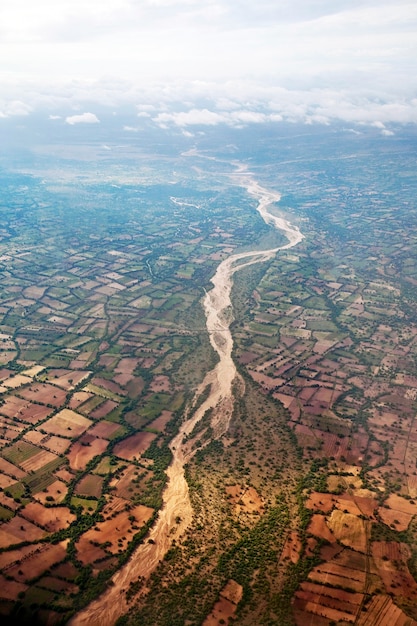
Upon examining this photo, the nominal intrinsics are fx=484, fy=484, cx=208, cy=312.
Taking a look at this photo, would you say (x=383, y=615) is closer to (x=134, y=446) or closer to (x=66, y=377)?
(x=134, y=446)

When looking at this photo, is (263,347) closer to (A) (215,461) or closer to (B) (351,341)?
(B) (351,341)

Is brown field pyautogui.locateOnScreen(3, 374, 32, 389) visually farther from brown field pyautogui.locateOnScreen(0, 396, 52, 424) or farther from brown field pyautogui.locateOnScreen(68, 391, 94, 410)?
brown field pyautogui.locateOnScreen(68, 391, 94, 410)

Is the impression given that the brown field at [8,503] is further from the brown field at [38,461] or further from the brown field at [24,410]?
the brown field at [24,410]

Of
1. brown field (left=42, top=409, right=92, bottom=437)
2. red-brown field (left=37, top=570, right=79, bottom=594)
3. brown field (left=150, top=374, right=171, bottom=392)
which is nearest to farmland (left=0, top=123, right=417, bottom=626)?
red-brown field (left=37, top=570, right=79, bottom=594)

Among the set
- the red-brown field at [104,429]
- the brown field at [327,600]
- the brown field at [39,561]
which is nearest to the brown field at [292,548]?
the brown field at [327,600]

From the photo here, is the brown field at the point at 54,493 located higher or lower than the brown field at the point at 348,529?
higher
